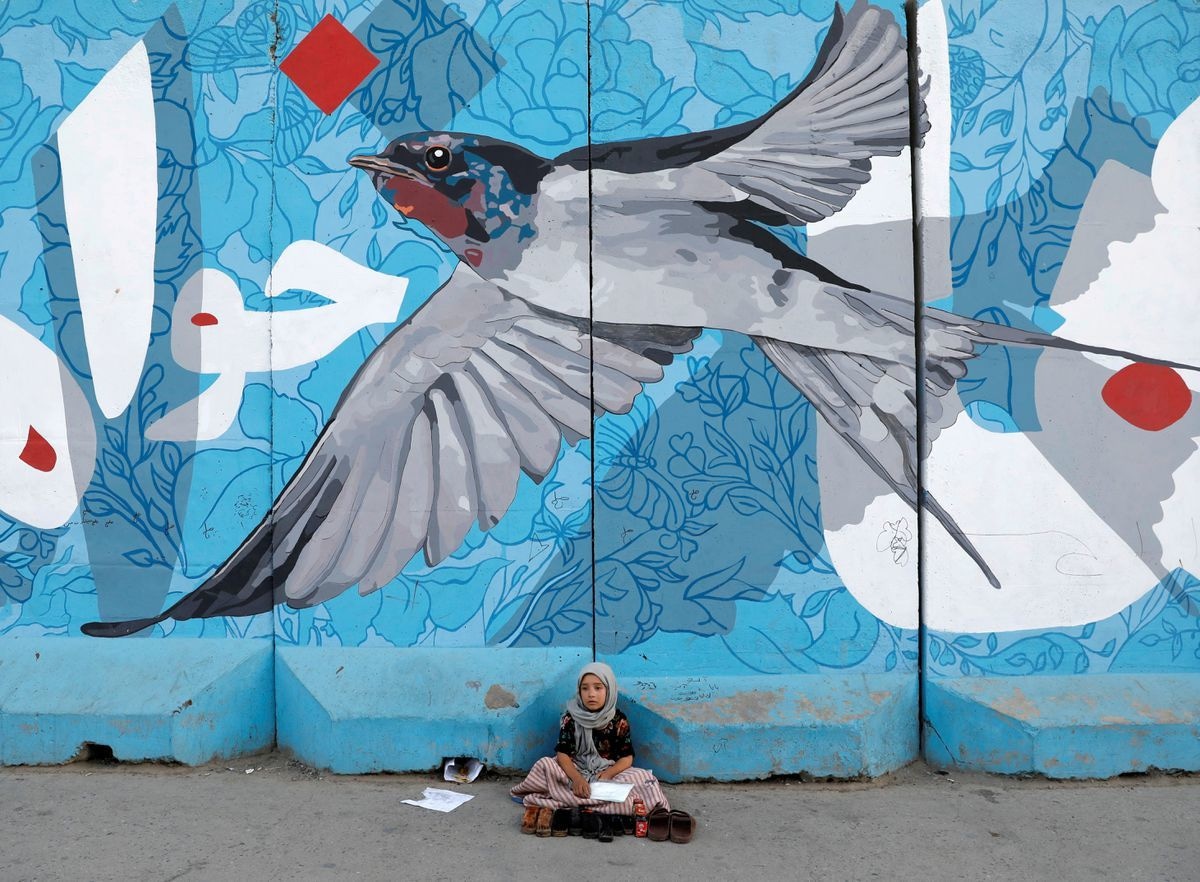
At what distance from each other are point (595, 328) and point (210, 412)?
194cm

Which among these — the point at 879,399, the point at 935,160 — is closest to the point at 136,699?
the point at 879,399

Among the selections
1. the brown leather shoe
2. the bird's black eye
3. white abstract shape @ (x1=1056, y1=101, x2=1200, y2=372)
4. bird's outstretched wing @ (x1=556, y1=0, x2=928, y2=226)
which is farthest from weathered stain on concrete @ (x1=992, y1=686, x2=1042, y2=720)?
the bird's black eye

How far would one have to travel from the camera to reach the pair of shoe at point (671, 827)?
3.78 m

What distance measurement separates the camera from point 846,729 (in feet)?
14.3

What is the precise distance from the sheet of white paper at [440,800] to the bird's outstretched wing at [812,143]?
2.99 meters

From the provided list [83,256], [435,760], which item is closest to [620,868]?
[435,760]

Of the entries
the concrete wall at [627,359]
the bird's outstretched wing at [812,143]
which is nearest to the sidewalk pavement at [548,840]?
the concrete wall at [627,359]

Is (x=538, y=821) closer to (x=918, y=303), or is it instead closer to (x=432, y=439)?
(x=432, y=439)

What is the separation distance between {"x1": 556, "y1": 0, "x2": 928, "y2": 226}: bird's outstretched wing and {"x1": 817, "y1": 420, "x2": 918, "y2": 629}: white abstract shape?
1.16 metres

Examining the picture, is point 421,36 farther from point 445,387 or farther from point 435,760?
point 435,760

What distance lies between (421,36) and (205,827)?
3724 mm

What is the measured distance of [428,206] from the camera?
15.4 feet

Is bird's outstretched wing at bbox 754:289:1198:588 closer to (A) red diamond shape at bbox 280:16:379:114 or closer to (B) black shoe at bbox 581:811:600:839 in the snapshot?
(B) black shoe at bbox 581:811:600:839

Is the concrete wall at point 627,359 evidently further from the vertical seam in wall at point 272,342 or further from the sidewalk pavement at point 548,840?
the sidewalk pavement at point 548,840
